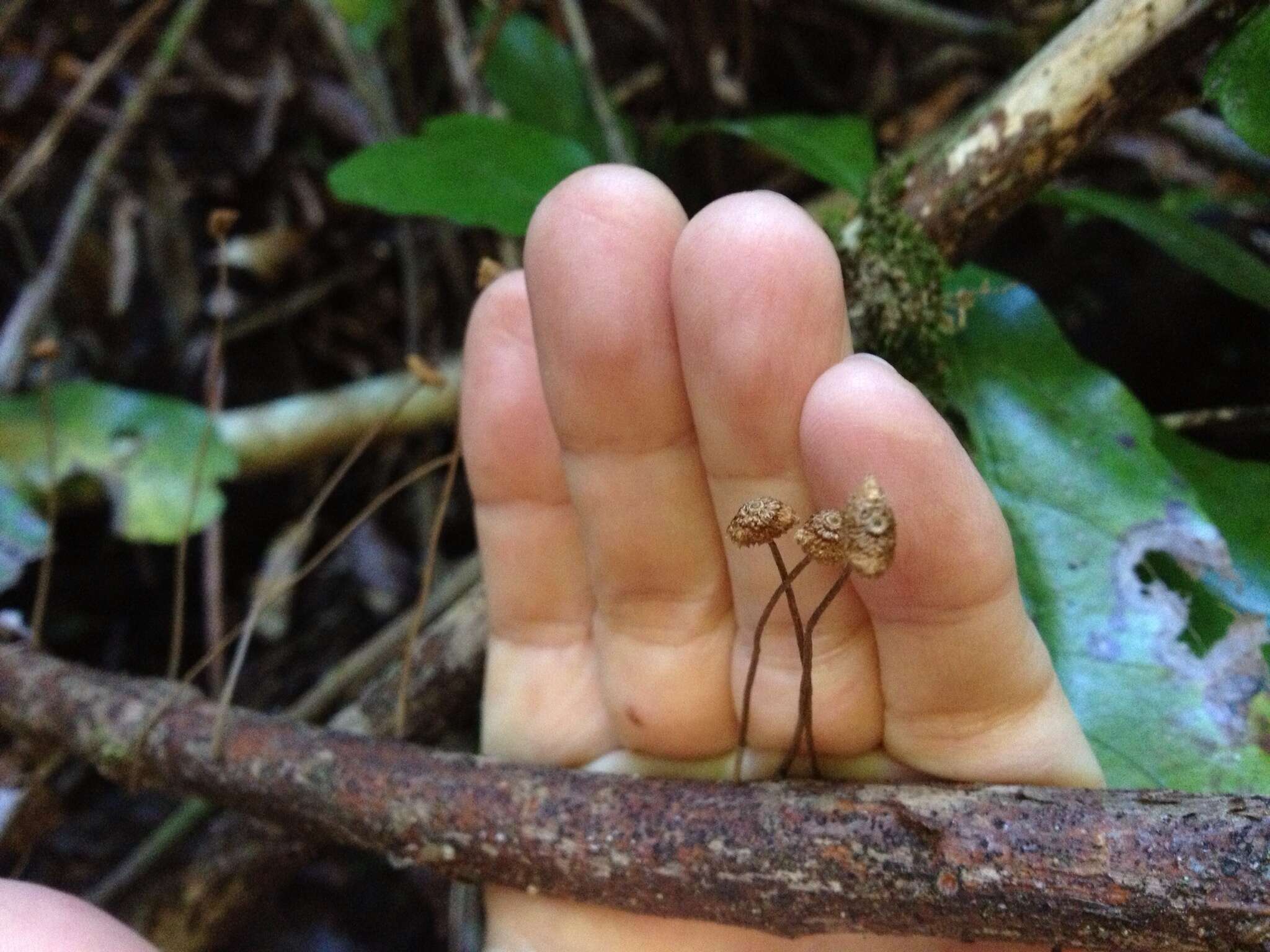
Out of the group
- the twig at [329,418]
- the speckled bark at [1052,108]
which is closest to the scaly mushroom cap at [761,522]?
the speckled bark at [1052,108]

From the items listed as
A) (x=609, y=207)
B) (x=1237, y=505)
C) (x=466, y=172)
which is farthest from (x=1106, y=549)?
(x=466, y=172)

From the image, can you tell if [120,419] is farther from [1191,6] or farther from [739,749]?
[1191,6]

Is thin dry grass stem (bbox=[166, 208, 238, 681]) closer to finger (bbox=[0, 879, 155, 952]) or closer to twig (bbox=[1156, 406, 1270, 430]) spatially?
finger (bbox=[0, 879, 155, 952])

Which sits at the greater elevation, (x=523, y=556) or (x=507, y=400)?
(x=507, y=400)

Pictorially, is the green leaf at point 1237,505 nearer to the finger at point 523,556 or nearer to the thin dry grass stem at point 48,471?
the finger at point 523,556

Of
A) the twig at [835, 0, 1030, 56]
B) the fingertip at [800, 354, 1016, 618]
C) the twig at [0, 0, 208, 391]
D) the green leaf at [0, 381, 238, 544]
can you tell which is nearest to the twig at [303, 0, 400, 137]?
the twig at [0, 0, 208, 391]

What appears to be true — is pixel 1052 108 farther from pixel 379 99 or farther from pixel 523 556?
pixel 379 99
